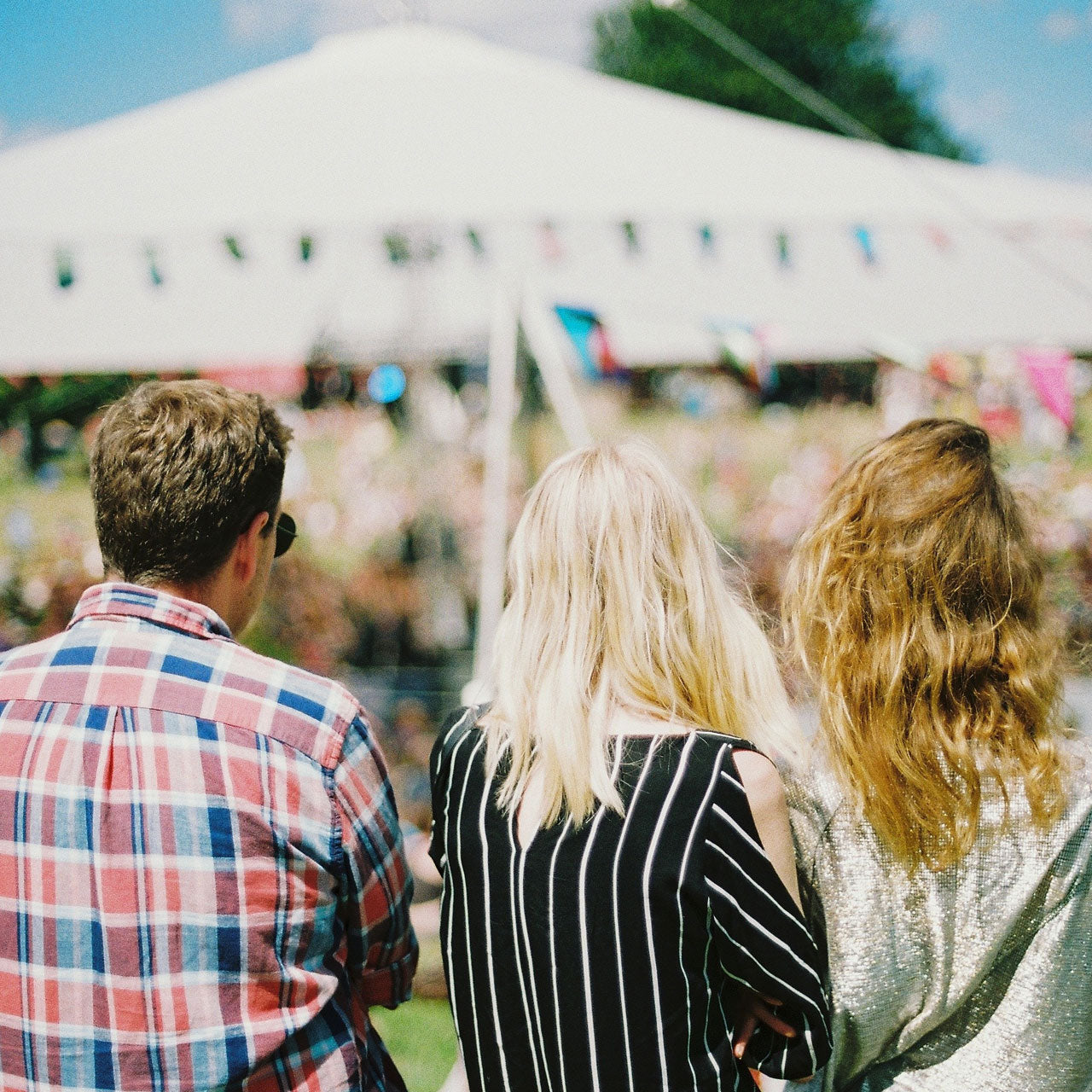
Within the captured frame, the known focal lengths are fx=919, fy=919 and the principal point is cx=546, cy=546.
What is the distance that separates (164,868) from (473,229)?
8.37ft

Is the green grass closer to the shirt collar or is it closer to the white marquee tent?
the shirt collar

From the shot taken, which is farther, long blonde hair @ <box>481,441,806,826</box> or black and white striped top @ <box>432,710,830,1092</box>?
long blonde hair @ <box>481,441,806,826</box>

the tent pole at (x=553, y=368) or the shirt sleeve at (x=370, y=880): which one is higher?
the tent pole at (x=553, y=368)

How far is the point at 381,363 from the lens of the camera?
3875 millimetres

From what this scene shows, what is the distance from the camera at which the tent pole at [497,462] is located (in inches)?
118

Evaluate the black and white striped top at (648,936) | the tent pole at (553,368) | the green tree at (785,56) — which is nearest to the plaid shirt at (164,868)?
the black and white striped top at (648,936)

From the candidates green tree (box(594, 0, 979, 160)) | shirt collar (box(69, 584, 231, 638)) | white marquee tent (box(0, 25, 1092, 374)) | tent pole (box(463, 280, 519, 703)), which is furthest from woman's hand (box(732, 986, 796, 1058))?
green tree (box(594, 0, 979, 160))

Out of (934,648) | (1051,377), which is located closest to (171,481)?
(934,648)

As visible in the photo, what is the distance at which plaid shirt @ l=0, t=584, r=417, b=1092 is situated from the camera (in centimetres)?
103

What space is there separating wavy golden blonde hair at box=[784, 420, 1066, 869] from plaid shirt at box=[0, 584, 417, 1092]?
0.64 metres

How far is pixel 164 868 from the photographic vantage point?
1.03 meters

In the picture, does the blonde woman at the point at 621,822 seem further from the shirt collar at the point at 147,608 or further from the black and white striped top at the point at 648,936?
the shirt collar at the point at 147,608

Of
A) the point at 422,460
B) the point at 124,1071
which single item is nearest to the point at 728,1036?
the point at 124,1071

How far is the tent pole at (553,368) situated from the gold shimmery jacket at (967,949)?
2059 mm
